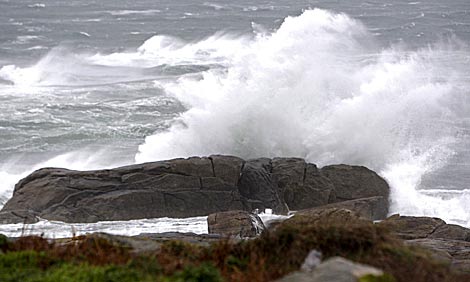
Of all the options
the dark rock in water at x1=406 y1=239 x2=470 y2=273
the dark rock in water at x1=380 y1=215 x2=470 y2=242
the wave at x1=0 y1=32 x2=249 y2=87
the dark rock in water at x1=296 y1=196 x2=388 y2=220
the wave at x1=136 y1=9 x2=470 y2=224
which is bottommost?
the dark rock in water at x1=406 y1=239 x2=470 y2=273

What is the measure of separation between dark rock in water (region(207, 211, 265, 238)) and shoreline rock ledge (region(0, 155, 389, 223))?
90.1 inches

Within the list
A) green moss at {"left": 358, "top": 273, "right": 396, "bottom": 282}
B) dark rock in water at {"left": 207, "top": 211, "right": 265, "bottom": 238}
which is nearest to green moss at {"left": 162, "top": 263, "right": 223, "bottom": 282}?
green moss at {"left": 358, "top": 273, "right": 396, "bottom": 282}

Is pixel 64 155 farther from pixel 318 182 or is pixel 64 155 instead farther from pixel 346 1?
pixel 346 1

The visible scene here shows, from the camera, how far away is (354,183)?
72.5 ft

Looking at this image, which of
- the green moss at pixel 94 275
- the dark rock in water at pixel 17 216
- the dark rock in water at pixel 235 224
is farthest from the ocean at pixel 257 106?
the green moss at pixel 94 275

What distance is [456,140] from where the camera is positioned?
30.7 metres

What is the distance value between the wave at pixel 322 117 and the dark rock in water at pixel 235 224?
21.8 ft

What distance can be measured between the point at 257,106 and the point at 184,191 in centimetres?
950

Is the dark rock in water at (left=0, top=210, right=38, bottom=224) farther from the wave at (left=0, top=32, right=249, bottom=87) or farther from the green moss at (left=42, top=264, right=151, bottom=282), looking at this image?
the wave at (left=0, top=32, right=249, bottom=87)

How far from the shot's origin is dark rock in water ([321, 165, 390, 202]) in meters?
21.9

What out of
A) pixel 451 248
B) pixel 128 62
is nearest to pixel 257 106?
pixel 451 248

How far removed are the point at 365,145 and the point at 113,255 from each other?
1979 cm

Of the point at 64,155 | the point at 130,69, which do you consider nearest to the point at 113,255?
the point at 64,155

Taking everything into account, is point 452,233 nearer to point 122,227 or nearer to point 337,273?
point 122,227
